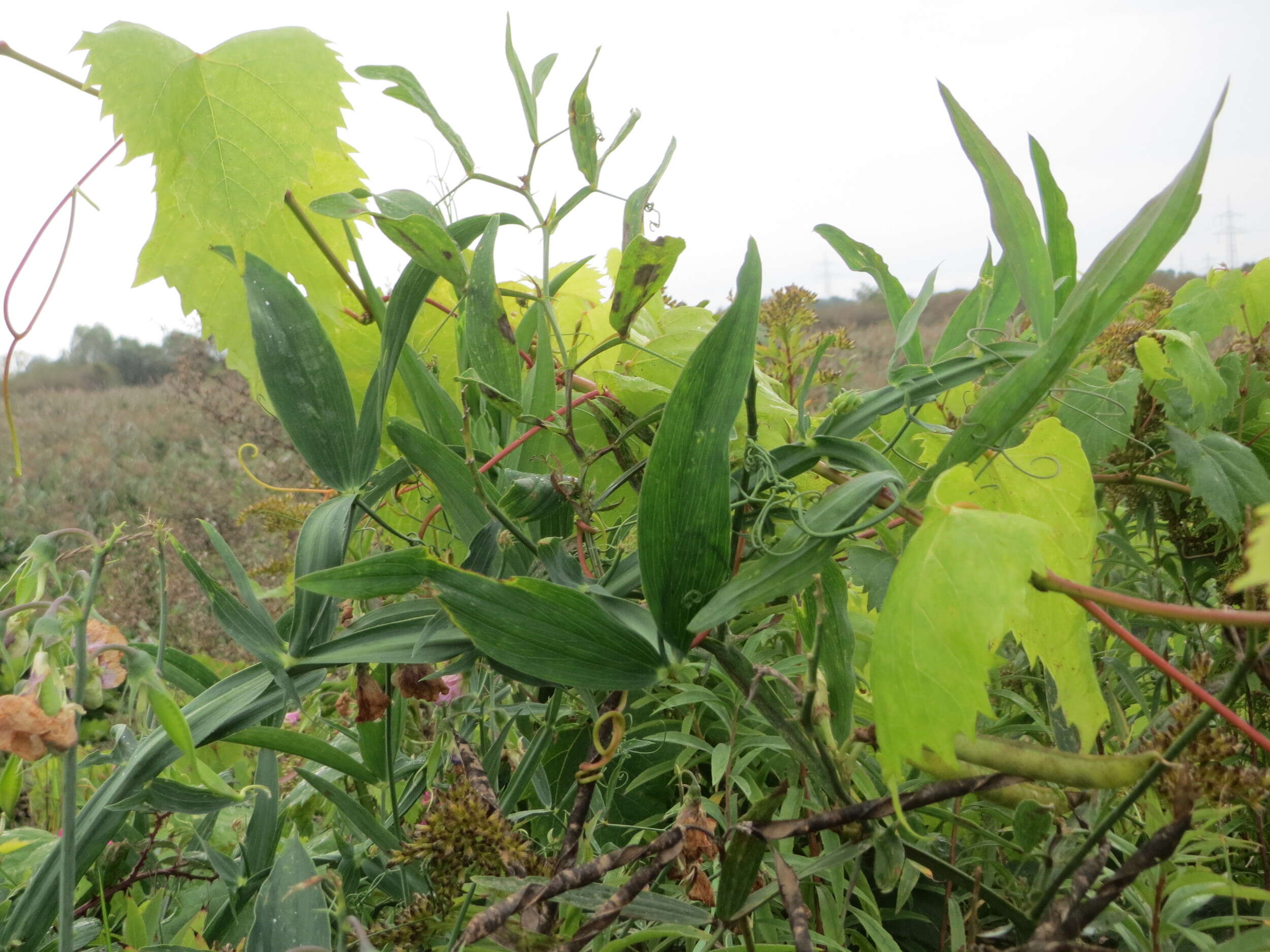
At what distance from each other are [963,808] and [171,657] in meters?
0.35

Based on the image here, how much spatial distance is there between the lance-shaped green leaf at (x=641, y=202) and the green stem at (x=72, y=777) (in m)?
0.21

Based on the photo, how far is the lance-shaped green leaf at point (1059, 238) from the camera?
0.29 metres

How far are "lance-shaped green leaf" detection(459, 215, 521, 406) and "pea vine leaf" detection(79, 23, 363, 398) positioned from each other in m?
0.11

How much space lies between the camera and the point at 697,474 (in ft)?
0.83

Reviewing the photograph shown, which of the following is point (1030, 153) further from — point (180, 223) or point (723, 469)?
point (180, 223)

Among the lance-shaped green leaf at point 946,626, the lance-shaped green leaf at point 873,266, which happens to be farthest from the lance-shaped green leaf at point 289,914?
the lance-shaped green leaf at point 873,266

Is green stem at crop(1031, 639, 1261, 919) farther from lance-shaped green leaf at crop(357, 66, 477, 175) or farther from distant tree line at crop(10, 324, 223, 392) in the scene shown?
distant tree line at crop(10, 324, 223, 392)

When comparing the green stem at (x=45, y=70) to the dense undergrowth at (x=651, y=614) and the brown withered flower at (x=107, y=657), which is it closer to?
the dense undergrowth at (x=651, y=614)

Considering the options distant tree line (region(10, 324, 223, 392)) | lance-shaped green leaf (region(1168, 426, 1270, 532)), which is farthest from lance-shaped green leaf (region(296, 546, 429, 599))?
distant tree line (region(10, 324, 223, 392))

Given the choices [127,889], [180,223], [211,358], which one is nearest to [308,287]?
[180,223]

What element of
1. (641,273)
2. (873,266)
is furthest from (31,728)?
(873,266)

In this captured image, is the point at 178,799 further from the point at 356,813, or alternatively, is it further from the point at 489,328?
the point at 489,328

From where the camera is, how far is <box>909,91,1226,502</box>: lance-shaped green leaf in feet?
0.77

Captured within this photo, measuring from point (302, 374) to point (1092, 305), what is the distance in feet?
0.85
